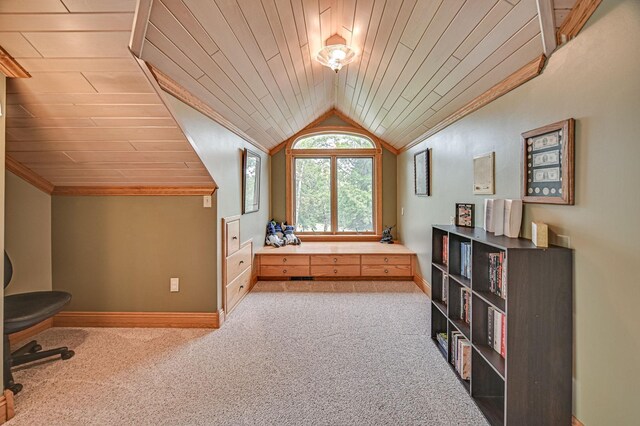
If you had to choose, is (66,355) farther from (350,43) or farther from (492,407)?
(350,43)

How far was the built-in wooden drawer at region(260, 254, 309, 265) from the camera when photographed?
4270 mm

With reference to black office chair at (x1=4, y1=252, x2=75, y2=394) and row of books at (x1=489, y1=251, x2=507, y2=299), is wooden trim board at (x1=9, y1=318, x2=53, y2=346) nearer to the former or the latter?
black office chair at (x1=4, y1=252, x2=75, y2=394)

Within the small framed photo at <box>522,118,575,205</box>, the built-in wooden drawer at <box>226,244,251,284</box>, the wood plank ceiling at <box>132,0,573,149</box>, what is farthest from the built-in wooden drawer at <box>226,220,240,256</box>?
the small framed photo at <box>522,118,575,205</box>

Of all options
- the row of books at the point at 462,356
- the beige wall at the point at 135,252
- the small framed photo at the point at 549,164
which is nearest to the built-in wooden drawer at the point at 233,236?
the beige wall at the point at 135,252

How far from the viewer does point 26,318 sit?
6.48 feet

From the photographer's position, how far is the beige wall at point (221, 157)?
222 cm

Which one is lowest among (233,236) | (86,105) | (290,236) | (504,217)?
(290,236)

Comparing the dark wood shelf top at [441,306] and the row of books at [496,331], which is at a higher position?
the row of books at [496,331]

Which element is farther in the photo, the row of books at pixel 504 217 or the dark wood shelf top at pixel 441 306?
the dark wood shelf top at pixel 441 306

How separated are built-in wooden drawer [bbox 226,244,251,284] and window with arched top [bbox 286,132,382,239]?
4.77 feet

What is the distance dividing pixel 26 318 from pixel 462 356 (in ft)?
9.36

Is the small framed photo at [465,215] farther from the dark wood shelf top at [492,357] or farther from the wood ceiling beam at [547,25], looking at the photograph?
the wood ceiling beam at [547,25]

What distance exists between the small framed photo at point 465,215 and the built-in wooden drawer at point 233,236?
2.18 m

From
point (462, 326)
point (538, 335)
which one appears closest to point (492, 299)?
point (538, 335)
